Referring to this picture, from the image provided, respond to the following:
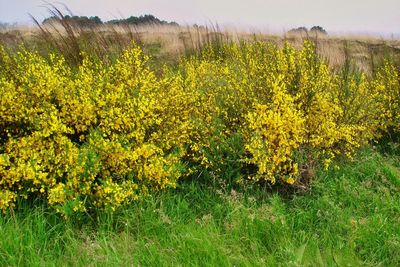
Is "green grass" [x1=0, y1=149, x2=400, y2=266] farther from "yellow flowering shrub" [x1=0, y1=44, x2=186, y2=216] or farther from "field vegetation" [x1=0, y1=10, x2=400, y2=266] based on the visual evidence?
"yellow flowering shrub" [x1=0, y1=44, x2=186, y2=216]

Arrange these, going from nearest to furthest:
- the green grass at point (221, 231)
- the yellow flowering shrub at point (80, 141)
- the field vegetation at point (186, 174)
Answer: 1. the green grass at point (221, 231)
2. the field vegetation at point (186, 174)
3. the yellow flowering shrub at point (80, 141)

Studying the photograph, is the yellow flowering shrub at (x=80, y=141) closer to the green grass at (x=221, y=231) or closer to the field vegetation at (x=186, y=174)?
the field vegetation at (x=186, y=174)

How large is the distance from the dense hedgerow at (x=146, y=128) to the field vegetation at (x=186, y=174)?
0.02 m

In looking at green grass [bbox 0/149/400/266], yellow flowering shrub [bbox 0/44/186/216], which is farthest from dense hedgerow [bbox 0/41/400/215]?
green grass [bbox 0/149/400/266]

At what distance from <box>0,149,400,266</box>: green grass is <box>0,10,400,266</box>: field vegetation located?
0.01m

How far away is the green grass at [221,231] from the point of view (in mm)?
3090

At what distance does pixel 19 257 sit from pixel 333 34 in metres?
17.7

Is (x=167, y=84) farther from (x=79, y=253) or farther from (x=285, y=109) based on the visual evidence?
(x=79, y=253)

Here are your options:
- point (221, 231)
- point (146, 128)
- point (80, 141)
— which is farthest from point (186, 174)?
point (80, 141)

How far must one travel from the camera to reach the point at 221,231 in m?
3.54

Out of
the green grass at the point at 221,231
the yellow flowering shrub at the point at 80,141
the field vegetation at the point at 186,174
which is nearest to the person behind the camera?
the green grass at the point at 221,231

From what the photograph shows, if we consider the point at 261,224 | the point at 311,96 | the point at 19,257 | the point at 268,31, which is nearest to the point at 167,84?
the point at 311,96

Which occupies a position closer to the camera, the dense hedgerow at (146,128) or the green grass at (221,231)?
the green grass at (221,231)

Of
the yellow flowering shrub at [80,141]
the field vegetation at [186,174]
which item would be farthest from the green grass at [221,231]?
the yellow flowering shrub at [80,141]
